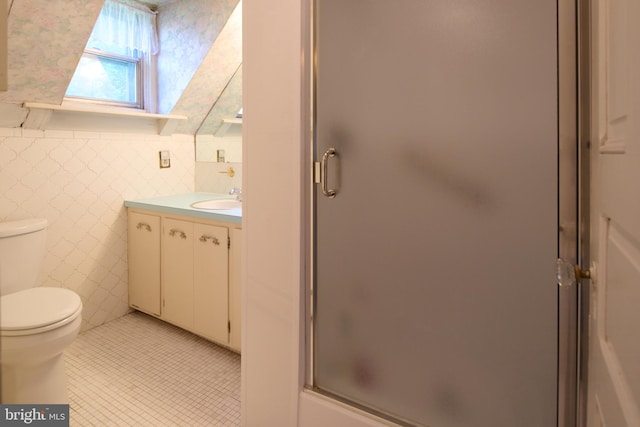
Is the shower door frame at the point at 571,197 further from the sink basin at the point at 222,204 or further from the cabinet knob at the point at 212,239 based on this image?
the sink basin at the point at 222,204

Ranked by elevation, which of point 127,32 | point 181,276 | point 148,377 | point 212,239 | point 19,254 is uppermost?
point 127,32

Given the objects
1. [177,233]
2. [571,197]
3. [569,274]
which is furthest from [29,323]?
[177,233]

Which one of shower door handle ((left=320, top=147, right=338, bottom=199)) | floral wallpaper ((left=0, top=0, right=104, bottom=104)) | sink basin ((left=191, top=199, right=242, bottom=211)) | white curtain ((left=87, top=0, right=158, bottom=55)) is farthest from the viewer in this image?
sink basin ((left=191, top=199, right=242, bottom=211))

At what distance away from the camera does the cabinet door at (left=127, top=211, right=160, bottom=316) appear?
0.76 m

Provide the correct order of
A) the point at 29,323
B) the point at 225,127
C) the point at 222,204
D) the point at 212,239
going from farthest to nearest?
the point at 225,127
the point at 222,204
the point at 212,239
the point at 29,323

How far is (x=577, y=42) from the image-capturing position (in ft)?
2.73

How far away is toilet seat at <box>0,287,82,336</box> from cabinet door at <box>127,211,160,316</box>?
0.29 meters

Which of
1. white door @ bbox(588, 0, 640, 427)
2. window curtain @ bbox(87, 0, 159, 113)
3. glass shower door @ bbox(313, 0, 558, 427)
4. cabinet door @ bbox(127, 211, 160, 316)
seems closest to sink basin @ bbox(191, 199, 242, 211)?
cabinet door @ bbox(127, 211, 160, 316)

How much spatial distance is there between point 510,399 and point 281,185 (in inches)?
35.1

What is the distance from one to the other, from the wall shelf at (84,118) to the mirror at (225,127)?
1.74 meters

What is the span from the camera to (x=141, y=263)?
0.97 metres

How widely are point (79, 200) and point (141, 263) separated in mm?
439

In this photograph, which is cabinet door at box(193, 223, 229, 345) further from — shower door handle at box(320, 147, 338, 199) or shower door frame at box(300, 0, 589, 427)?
shower door frame at box(300, 0, 589, 427)

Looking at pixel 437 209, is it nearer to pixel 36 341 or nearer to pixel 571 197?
pixel 571 197
